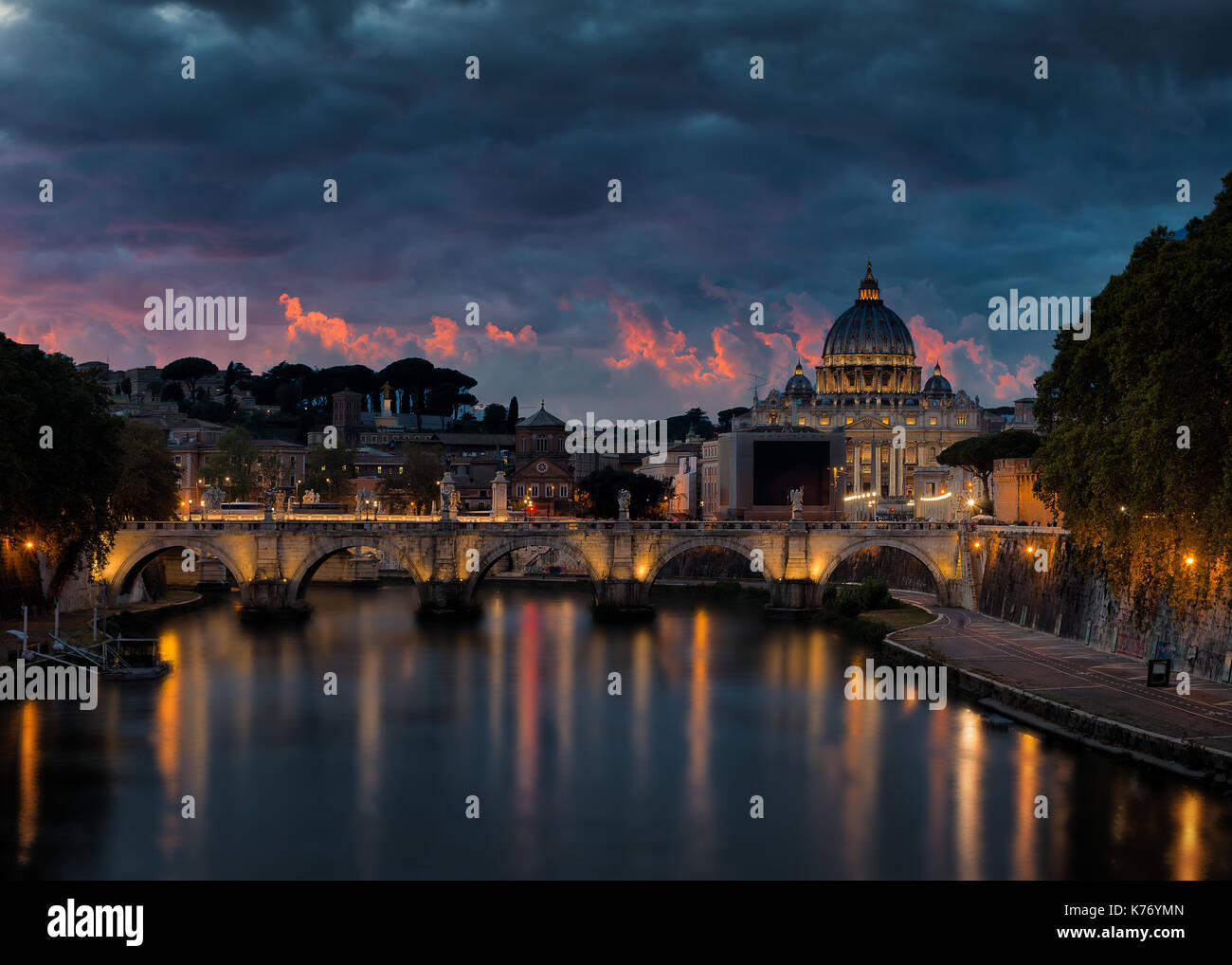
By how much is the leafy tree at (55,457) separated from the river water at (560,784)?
21.8 feet

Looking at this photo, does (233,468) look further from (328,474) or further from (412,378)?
(412,378)

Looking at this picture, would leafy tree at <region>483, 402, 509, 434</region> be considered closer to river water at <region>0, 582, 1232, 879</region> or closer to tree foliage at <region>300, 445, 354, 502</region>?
tree foliage at <region>300, 445, 354, 502</region>

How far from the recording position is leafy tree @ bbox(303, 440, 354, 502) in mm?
105250

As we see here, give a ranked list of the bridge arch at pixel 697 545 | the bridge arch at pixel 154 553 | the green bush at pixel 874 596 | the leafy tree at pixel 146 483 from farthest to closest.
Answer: the bridge arch at pixel 697 545 → the leafy tree at pixel 146 483 → the bridge arch at pixel 154 553 → the green bush at pixel 874 596

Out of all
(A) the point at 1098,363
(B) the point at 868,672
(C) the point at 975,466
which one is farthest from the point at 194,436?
(A) the point at 1098,363

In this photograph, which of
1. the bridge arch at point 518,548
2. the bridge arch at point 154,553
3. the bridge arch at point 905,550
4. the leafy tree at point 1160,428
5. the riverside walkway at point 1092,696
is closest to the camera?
the riverside walkway at point 1092,696

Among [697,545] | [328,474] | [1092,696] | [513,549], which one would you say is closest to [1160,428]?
[1092,696]

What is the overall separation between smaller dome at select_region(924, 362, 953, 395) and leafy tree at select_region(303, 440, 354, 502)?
105825 mm

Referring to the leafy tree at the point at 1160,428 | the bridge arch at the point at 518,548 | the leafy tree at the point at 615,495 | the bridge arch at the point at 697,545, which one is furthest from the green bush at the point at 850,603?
the leafy tree at the point at 615,495

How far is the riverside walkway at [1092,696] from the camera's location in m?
30.5

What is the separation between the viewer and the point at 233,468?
101688 millimetres

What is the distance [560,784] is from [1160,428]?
57.2 ft

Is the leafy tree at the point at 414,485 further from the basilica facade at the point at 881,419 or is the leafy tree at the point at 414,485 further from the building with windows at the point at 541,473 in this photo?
the basilica facade at the point at 881,419
